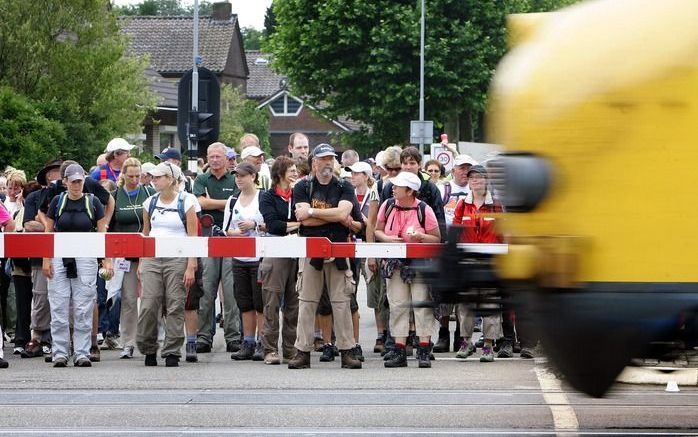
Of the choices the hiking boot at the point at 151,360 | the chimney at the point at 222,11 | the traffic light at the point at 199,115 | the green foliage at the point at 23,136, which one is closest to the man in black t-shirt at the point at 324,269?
the hiking boot at the point at 151,360

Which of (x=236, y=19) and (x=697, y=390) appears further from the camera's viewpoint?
(x=236, y=19)

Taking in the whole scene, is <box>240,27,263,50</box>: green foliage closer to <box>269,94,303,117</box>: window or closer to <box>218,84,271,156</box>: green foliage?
<box>269,94,303,117</box>: window

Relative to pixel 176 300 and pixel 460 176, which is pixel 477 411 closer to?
pixel 176 300

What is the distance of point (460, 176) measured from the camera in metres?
15.7

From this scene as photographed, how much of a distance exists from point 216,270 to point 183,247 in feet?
6.78

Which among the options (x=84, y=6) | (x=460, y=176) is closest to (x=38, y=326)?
(x=460, y=176)

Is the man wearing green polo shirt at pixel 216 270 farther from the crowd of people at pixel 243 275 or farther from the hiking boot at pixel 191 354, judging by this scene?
the hiking boot at pixel 191 354

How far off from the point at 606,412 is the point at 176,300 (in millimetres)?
4729

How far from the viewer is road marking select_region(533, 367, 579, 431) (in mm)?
9367

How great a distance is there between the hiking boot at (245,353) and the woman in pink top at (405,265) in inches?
61.6

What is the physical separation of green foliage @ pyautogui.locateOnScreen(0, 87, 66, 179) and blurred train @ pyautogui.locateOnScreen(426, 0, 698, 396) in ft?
77.2

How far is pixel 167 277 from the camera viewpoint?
1327 centimetres

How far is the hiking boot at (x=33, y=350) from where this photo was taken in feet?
46.7

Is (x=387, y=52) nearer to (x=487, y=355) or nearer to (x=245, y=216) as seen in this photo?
(x=245, y=216)
